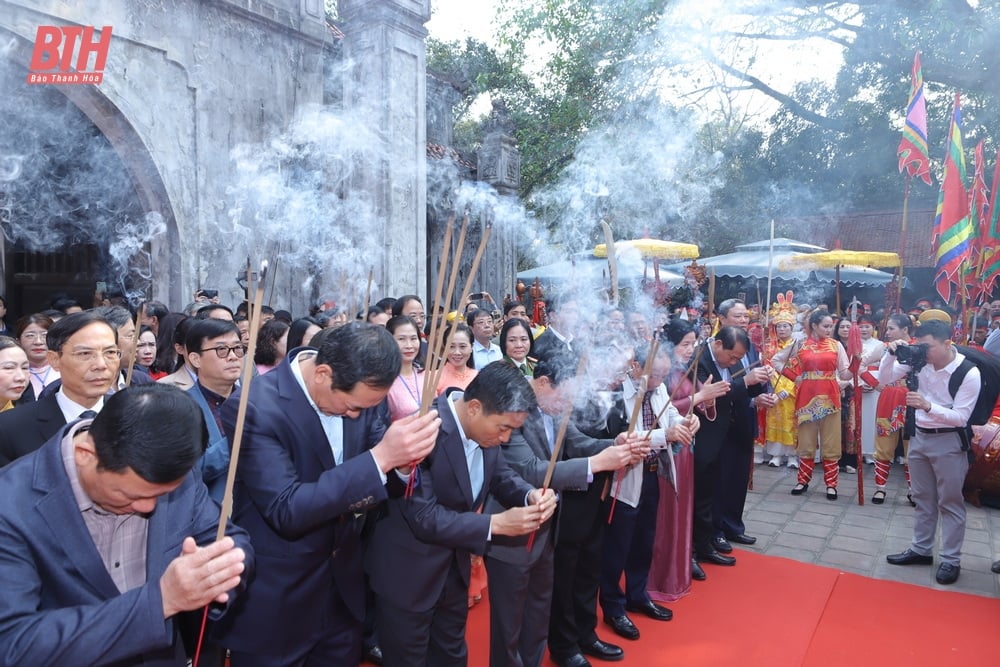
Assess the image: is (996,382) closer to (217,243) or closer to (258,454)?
(258,454)

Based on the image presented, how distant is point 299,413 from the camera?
1817mm

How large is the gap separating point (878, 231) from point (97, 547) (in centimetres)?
1715

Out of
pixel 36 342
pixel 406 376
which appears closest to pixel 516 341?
pixel 406 376

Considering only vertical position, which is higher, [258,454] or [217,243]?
[217,243]

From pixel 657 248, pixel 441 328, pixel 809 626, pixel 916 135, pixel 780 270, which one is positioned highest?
pixel 916 135

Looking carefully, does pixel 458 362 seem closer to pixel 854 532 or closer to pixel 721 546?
pixel 721 546

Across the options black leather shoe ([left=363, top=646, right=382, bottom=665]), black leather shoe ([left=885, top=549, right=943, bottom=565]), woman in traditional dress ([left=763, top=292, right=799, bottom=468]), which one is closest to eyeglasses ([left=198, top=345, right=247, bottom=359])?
black leather shoe ([left=363, top=646, right=382, bottom=665])

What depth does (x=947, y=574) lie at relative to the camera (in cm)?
366

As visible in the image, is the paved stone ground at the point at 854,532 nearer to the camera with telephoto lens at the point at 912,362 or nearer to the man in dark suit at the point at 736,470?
the man in dark suit at the point at 736,470

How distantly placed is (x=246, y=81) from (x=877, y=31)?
10.2m

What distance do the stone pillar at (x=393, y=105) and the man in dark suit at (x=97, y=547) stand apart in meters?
5.69

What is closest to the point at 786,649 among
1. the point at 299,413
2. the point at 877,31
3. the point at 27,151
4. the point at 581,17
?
the point at 299,413

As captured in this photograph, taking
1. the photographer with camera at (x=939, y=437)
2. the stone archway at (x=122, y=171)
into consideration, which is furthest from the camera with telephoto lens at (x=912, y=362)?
the stone archway at (x=122, y=171)

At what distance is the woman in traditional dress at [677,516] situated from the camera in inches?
133
